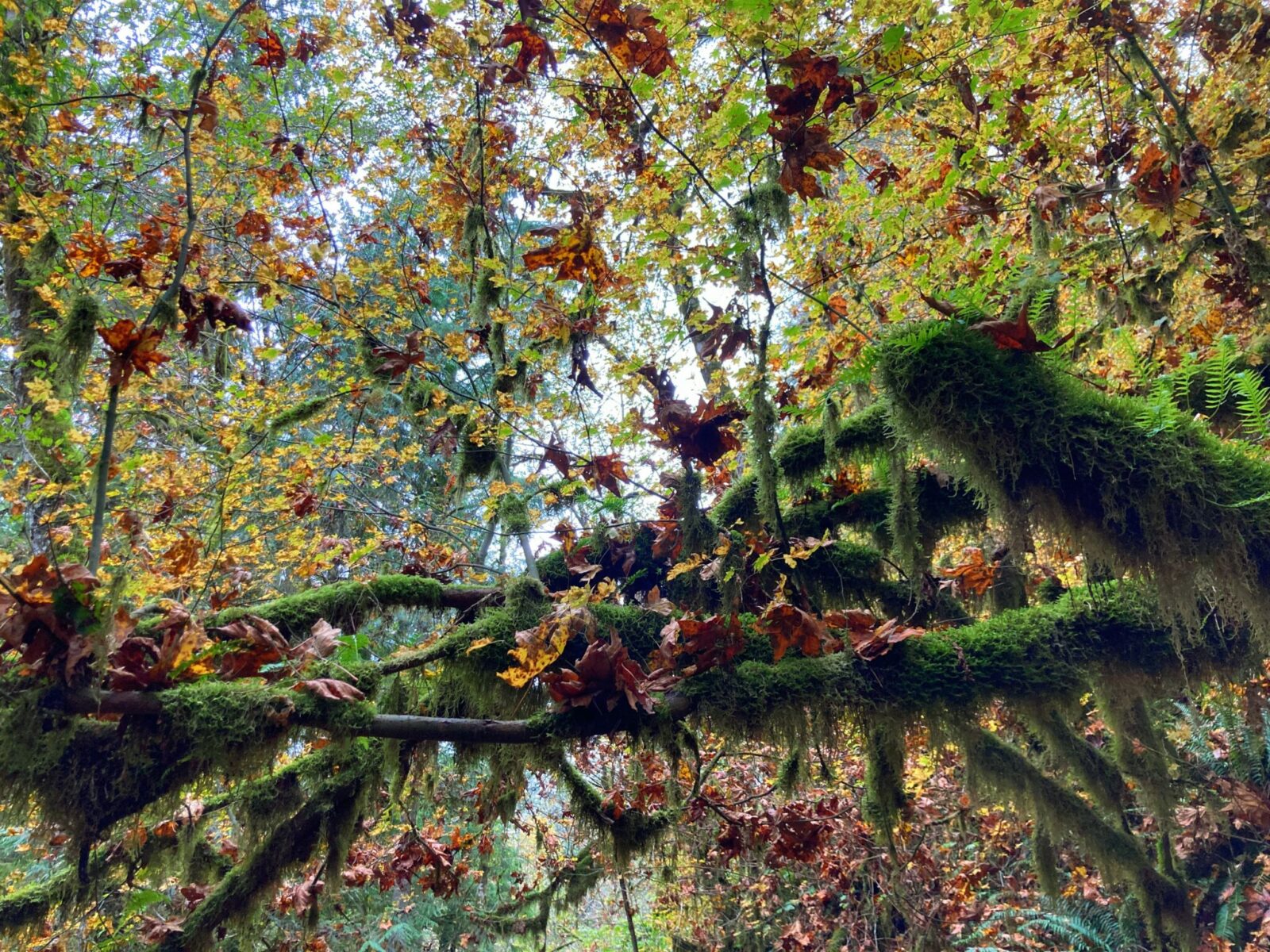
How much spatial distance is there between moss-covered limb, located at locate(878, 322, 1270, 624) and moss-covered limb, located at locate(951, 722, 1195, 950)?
1260mm

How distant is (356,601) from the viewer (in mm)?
3227

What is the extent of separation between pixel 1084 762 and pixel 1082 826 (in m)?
0.40

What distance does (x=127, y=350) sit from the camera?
7.43ft

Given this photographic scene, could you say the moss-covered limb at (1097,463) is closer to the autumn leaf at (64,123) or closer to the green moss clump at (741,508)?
the green moss clump at (741,508)

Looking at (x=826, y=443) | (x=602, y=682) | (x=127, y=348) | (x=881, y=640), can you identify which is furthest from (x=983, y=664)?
(x=127, y=348)

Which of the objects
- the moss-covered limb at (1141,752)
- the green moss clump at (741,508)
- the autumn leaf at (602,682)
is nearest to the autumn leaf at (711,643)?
the autumn leaf at (602,682)

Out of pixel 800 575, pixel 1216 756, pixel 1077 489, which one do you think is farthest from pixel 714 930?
pixel 1077 489

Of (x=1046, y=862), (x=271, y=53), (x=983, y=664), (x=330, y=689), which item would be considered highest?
(x=271, y=53)

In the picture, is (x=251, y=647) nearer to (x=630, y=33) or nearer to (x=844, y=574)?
(x=844, y=574)

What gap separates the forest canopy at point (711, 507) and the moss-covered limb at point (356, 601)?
0.07 feet

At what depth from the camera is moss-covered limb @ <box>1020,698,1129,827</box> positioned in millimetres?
3741

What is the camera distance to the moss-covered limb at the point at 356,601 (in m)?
3.07

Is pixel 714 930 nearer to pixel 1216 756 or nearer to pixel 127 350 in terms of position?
pixel 1216 756

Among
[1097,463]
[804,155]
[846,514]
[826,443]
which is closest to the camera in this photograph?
[1097,463]
